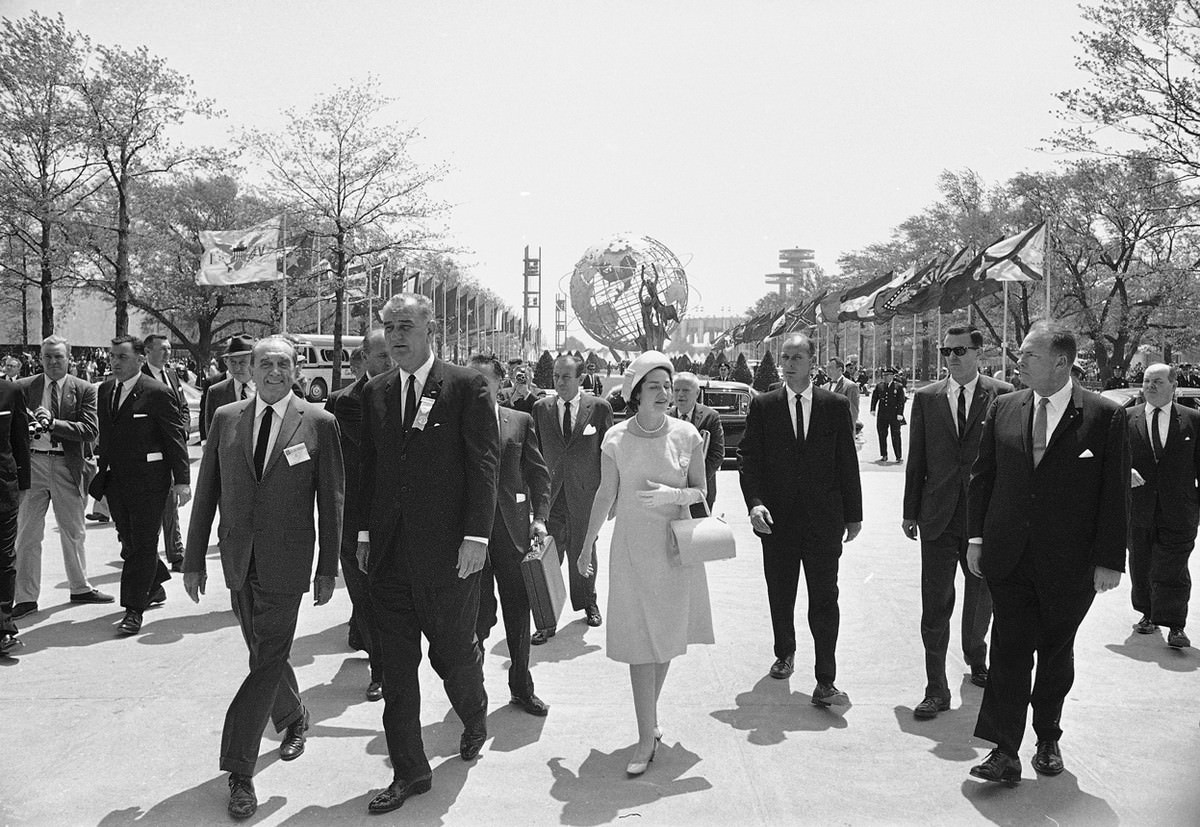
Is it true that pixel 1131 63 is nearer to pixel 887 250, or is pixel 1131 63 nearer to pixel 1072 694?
pixel 1072 694

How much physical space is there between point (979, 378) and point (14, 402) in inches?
226

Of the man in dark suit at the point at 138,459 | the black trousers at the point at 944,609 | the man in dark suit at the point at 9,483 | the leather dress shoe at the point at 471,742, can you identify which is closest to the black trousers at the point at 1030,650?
the black trousers at the point at 944,609

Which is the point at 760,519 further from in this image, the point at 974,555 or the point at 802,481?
the point at 974,555

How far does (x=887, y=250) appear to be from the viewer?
68938 mm

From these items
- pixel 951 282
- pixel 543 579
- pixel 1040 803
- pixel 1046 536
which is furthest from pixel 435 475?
pixel 951 282

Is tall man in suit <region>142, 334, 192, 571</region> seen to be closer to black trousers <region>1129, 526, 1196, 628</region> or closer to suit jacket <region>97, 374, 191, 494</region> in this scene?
suit jacket <region>97, 374, 191, 494</region>

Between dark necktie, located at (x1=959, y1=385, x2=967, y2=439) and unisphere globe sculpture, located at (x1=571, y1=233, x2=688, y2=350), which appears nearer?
dark necktie, located at (x1=959, y1=385, x2=967, y2=439)

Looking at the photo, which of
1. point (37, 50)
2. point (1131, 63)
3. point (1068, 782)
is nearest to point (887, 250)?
point (1131, 63)

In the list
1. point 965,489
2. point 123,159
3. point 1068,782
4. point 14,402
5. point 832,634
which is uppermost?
point 123,159

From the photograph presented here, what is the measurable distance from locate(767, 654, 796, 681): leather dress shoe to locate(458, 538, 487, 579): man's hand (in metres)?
2.32

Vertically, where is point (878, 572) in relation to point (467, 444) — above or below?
below

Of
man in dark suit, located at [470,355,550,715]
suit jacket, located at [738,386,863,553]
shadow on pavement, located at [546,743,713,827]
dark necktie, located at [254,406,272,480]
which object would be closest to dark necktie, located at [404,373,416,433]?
dark necktie, located at [254,406,272,480]

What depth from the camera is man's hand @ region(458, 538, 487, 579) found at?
4.13 m

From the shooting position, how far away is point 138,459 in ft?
22.8
